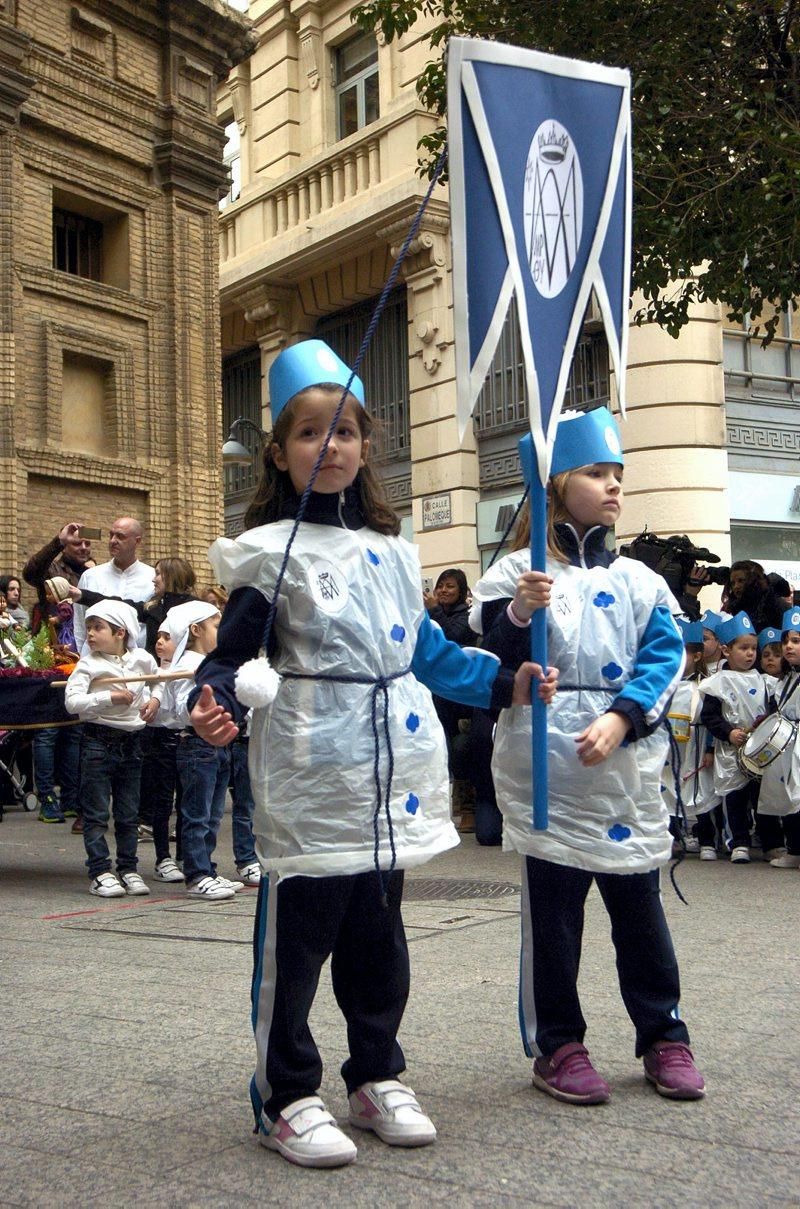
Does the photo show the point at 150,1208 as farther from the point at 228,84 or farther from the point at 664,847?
the point at 228,84

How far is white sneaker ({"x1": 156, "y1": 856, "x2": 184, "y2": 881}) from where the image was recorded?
8156 mm

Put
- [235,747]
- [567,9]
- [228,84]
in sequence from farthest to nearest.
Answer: [228,84]
[567,9]
[235,747]

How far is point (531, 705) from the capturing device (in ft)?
11.5

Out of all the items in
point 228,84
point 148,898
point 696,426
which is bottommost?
point 148,898

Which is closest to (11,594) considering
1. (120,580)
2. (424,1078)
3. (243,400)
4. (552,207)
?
(120,580)

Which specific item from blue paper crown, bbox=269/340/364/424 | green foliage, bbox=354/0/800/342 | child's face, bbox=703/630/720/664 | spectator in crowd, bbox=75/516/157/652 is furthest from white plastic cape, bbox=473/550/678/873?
spectator in crowd, bbox=75/516/157/652

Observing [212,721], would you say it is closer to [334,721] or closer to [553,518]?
[334,721]

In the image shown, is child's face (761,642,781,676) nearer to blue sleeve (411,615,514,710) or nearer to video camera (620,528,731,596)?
video camera (620,528,731,596)

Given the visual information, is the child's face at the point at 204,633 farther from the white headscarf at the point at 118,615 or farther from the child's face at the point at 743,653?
the child's face at the point at 743,653

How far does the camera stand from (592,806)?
3.55 m

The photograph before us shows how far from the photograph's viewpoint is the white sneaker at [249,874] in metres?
7.85

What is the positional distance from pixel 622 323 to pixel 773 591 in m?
6.98

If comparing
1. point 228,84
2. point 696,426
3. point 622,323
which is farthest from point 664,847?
point 228,84

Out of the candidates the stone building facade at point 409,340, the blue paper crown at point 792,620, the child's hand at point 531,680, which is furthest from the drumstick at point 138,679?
the stone building facade at point 409,340
